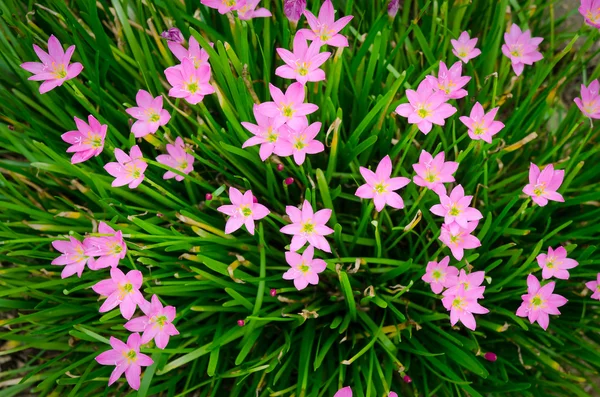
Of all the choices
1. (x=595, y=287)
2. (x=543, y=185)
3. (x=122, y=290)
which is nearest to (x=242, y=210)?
(x=122, y=290)

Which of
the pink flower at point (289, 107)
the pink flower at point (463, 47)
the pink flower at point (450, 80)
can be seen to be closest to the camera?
the pink flower at point (289, 107)

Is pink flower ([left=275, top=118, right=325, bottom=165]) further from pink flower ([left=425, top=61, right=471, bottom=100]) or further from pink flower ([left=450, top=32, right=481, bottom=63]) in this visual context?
pink flower ([left=450, top=32, right=481, bottom=63])

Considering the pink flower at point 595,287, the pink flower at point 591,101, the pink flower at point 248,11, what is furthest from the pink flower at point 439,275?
the pink flower at point 248,11

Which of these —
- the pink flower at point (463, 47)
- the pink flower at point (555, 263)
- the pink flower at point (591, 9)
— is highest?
the pink flower at point (591, 9)

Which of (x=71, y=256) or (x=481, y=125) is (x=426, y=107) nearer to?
(x=481, y=125)

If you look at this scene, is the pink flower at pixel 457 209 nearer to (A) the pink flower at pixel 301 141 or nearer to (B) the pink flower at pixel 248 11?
(A) the pink flower at pixel 301 141

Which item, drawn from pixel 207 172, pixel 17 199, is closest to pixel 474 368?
pixel 207 172
